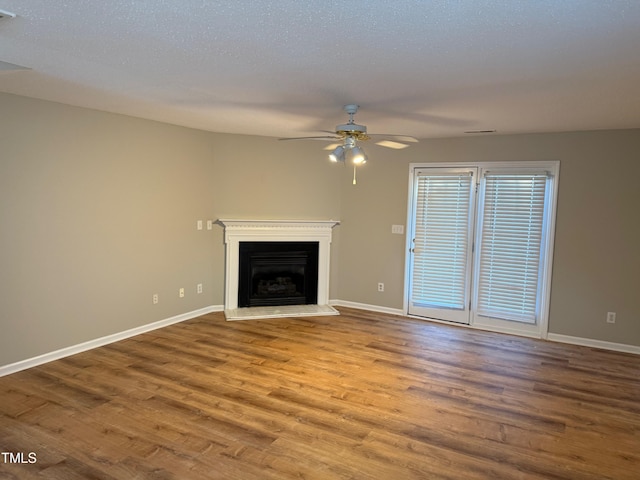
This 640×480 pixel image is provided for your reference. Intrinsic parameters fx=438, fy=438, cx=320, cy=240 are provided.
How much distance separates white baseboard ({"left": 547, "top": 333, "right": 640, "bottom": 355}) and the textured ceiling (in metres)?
2.36

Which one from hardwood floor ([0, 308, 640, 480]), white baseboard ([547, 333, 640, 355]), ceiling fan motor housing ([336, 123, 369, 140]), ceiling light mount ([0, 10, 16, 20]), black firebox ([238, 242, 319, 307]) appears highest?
ceiling light mount ([0, 10, 16, 20])

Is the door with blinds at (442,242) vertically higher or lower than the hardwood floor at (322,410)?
higher

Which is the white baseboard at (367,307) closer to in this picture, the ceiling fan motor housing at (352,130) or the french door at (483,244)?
the french door at (483,244)

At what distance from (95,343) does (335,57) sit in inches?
144

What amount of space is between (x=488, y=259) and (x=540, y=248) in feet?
1.92

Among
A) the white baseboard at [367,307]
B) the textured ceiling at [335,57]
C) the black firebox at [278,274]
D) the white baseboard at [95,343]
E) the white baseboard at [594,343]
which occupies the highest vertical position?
the textured ceiling at [335,57]

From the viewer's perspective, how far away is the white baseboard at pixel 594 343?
4707 millimetres

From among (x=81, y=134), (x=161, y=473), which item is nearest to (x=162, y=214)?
(x=81, y=134)

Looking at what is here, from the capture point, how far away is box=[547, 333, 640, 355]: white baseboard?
15.4 feet

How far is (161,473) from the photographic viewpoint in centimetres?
247

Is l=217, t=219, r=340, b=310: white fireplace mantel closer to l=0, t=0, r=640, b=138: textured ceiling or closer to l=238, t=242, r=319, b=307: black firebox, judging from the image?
l=238, t=242, r=319, b=307: black firebox

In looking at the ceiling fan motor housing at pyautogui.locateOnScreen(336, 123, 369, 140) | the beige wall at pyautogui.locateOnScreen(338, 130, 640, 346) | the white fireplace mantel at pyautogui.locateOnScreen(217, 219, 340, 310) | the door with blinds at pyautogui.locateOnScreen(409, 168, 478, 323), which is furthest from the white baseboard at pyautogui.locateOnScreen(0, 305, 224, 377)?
the beige wall at pyautogui.locateOnScreen(338, 130, 640, 346)

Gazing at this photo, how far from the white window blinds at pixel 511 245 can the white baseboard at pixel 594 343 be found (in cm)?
29

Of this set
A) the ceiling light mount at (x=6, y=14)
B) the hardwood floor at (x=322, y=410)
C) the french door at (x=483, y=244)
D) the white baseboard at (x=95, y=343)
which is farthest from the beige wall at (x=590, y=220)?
the ceiling light mount at (x=6, y=14)
